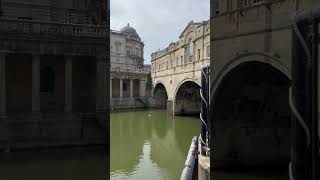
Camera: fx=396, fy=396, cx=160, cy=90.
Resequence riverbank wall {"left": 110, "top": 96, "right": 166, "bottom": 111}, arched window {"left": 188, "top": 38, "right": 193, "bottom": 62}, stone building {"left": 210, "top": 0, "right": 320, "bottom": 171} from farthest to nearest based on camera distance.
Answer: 1. riverbank wall {"left": 110, "top": 96, "right": 166, "bottom": 111}
2. arched window {"left": 188, "top": 38, "right": 193, "bottom": 62}
3. stone building {"left": 210, "top": 0, "right": 320, "bottom": 171}

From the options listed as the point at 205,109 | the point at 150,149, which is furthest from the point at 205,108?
the point at 150,149

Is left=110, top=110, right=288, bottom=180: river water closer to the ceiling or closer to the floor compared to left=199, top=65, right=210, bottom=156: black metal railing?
closer to the floor

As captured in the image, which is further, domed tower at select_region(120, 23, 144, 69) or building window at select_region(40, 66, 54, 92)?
domed tower at select_region(120, 23, 144, 69)

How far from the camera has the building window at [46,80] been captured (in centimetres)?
1098

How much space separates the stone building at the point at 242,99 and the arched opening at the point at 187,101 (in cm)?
2037

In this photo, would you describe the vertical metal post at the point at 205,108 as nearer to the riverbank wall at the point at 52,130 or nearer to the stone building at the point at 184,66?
the riverbank wall at the point at 52,130

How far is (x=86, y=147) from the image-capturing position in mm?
8078

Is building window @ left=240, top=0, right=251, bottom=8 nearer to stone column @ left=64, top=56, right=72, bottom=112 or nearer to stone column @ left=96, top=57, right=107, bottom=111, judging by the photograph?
stone column @ left=96, top=57, right=107, bottom=111

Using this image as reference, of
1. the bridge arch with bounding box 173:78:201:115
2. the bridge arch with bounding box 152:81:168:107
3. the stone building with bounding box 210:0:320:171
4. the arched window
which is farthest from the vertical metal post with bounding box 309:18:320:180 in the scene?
the bridge arch with bounding box 152:81:168:107

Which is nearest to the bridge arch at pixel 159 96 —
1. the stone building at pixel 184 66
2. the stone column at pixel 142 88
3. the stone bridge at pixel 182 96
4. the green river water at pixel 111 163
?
the stone building at pixel 184 66

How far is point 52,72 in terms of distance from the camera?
11703 mm

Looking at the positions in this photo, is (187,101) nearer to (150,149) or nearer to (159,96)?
(159,96)

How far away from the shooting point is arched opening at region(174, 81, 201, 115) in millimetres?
31406

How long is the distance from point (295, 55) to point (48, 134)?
5897mm
